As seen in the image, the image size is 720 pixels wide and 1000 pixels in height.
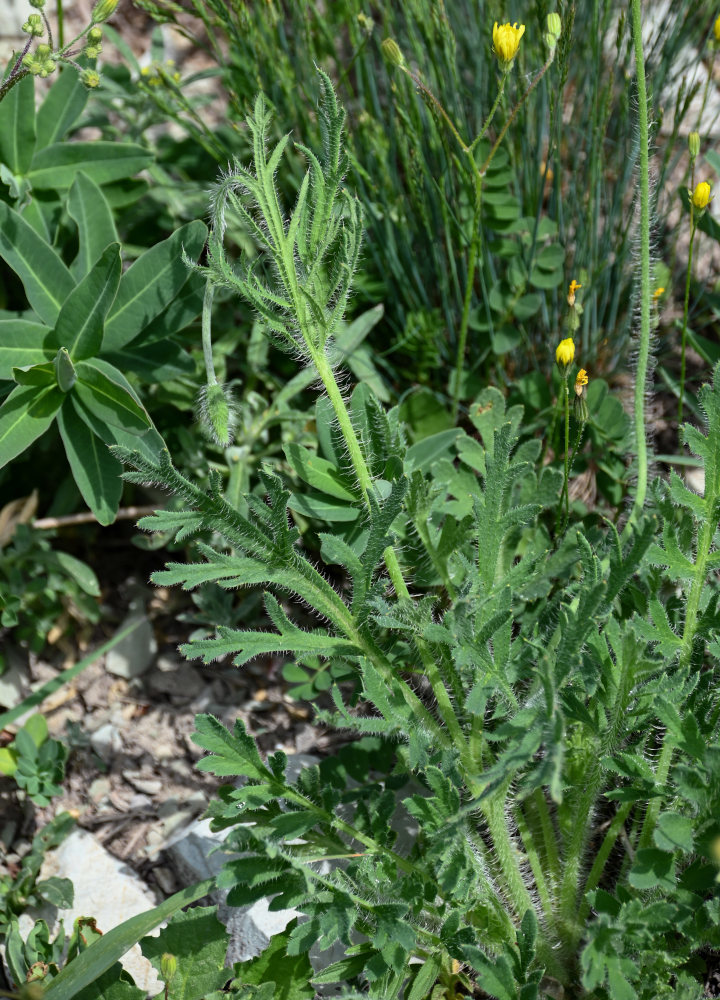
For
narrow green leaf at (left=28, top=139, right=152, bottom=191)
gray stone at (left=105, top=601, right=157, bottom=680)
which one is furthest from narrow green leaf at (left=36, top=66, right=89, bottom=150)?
gray stone at (left=105, top=601, right=157, bottom=680)

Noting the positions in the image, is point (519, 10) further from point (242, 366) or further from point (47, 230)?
point (47, 230)

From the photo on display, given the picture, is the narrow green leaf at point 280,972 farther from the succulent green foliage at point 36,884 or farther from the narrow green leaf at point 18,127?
the narrow green leaf at point 18,127

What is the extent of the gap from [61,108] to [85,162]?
0.16 metres

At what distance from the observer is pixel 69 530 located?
262 centimetres

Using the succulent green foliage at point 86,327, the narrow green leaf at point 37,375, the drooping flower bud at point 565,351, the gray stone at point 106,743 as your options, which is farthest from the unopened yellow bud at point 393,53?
the gray stone at point 106,743

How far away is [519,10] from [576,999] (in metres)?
2.50

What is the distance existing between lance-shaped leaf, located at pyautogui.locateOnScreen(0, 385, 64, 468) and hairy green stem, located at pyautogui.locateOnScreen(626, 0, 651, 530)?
4.08ft

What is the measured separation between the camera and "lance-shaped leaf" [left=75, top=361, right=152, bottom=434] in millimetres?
1947

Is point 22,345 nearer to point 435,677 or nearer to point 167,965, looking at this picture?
point 435,677

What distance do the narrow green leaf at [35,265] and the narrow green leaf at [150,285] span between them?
12cm

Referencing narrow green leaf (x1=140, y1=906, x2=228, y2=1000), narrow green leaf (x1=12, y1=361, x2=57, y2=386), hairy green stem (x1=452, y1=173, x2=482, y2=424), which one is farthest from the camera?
narrow green leaf (x1=12, y1=361, x2=57, y2=386)

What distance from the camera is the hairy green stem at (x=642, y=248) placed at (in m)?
1.57

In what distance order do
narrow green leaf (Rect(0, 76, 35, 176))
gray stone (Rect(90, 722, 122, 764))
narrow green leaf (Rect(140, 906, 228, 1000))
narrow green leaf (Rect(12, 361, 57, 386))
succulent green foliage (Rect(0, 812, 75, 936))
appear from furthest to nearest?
gray stone (Rect(90, 722, 122, 764))
narrow green leaf (Rect(0, 76, 35, 176))
succulent green foliage (Rect(0, 812, 75, 936))
narrow green leaf (Rect(12, 361, 57, 386))
narrow green leaf (Rect(140, 906, 228, 1000))

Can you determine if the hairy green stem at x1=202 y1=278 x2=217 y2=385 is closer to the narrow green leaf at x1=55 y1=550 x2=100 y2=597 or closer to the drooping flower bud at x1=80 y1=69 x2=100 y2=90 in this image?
the drooping flower bud at x1=80 y1=69 x2=100 y2=90
